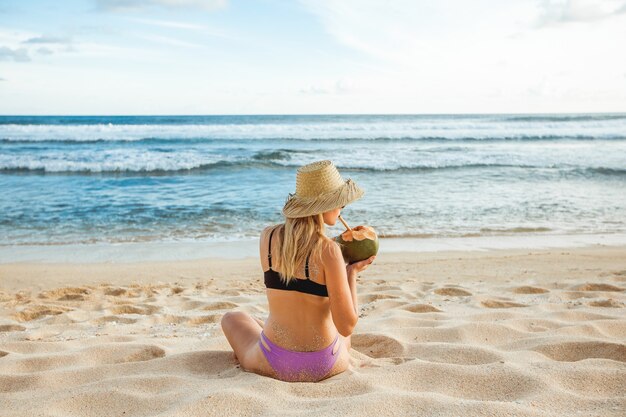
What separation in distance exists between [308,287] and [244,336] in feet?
2.24

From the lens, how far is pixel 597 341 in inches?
138

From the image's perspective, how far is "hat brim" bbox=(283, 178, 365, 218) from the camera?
9.64 feet

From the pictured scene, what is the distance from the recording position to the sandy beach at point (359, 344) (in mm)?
2713

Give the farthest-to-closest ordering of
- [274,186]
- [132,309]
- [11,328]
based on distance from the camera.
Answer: [274,186]
[132,309]
[11,328]

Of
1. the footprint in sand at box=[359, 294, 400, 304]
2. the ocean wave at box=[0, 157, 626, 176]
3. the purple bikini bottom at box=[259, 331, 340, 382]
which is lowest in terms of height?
the footprint in sand at box=[359, 294, 400, 304]

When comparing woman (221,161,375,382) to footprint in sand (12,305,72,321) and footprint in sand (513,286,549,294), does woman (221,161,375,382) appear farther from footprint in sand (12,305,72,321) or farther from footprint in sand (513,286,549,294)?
footprint in sand (513,286,549,294)

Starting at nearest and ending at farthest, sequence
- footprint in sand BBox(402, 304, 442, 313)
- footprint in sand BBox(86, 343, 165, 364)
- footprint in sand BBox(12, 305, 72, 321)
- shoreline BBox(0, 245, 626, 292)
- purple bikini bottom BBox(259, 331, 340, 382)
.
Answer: purple bikini bottom BBox(259, 331, 340, 382) < footprint in sand BBox(86, 343, 165, 364) < footprint in sand BBox(402, 304, 442, 313) < footprint in sand BBox(12, 305, 72, 321) < shoreline BBox(0, 245, 626, 292)

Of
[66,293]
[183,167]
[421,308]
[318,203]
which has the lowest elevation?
→ [66,293]

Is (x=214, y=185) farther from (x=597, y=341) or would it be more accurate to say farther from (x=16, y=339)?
(x=597, y=341)

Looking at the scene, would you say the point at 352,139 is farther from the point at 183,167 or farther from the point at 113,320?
the point at 113,320

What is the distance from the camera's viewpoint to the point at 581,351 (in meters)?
3.45

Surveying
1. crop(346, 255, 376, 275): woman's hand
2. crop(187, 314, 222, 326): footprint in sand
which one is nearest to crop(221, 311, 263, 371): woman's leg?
crop(346, 255, 376, 275): woman's hand

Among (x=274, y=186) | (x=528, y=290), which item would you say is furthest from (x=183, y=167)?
(x=528, y=290)

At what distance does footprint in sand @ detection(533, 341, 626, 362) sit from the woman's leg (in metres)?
1.78
